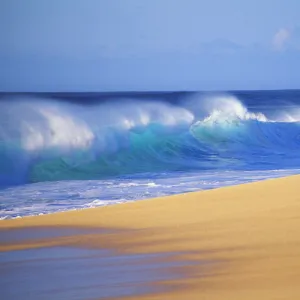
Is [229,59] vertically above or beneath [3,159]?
above

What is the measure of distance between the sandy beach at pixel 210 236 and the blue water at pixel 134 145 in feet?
0.17

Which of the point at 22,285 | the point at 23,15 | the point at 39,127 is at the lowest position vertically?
the point at 22,285

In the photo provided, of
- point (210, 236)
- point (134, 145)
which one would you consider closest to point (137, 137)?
point (134, 145)

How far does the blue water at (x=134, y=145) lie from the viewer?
2352 mm

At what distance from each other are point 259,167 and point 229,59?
0.46 m

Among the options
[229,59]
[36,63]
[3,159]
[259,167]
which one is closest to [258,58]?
[229,59]

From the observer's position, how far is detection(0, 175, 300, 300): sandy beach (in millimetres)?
2256

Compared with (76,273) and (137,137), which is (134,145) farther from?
(76,273)

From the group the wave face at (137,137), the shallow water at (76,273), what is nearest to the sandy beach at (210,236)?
the shallow water at (76,273)

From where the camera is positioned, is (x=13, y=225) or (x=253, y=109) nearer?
(x=13, y=225)

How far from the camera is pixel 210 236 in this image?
7.75ft

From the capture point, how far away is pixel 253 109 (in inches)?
99.5

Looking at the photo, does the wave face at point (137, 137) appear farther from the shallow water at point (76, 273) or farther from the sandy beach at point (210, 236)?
the shallow water at point (76, 273)

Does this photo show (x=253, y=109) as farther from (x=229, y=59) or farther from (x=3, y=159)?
(x=3, y=159)
